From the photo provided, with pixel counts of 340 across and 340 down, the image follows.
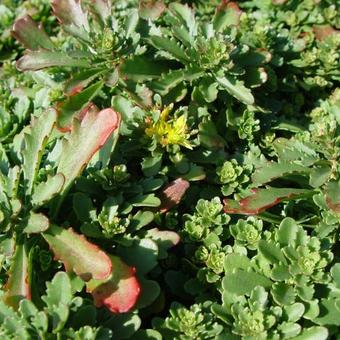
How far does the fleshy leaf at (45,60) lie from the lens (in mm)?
2287

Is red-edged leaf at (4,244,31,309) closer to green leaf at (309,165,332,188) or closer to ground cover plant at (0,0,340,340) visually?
ground cover plant at (0,0,340,340)

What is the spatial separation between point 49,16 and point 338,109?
1.71 metres

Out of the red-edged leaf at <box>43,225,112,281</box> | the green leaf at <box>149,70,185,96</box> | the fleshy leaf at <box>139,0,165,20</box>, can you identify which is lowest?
the red-edged leaf at <box>43,225,112,281</box>

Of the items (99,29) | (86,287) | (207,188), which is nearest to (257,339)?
(86,287)

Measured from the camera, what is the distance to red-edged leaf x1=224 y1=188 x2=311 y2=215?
78.0 inches

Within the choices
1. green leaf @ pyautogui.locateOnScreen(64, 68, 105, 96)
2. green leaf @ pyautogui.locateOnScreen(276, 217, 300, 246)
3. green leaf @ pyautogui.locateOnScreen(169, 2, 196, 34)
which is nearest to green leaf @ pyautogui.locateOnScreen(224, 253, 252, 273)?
green leaf @ pyautogui.locateOnScreen(276, 217, 300, 246)

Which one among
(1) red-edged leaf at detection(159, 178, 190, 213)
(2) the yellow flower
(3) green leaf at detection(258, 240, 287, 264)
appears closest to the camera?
(3) green leaf at detection(258, 240, 287, 264)

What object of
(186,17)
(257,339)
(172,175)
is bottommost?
(257,339)

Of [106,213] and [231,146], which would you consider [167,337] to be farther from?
[231,146]

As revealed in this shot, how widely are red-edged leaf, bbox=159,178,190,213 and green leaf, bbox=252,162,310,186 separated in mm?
258

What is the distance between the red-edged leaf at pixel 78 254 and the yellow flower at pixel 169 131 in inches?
21.2

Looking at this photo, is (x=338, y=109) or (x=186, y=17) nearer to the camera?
(x=338, y=109)

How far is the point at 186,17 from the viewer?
2492 mm

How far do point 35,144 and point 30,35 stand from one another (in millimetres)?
685
